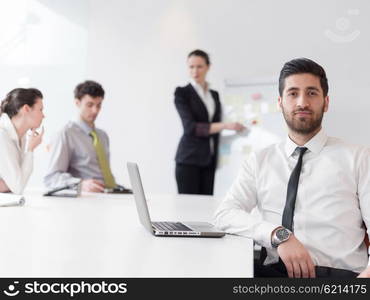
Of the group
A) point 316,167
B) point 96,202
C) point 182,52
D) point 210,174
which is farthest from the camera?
point 182,52

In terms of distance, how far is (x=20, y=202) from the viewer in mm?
2305

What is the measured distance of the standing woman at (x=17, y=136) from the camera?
268cm

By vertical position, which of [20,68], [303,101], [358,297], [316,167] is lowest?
[358,297]

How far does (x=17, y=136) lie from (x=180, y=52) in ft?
9.34

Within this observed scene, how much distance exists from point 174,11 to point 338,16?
1633mm

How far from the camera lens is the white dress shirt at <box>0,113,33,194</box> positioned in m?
2.67

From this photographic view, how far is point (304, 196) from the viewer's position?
172 centimetres

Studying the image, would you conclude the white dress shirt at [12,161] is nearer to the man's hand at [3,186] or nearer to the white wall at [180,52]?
the man's hand at [3,186]

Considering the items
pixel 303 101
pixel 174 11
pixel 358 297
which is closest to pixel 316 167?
pixel 303 101

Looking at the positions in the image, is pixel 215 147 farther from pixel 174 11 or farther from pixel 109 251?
pixel 109 251

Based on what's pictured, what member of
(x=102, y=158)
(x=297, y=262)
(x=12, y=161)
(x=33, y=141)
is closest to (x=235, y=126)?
(x=102, y=158)

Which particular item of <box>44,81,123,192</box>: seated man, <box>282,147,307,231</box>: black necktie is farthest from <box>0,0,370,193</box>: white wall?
<box>282,147,307,231</box>: black necktie

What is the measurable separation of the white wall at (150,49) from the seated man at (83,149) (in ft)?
6.03

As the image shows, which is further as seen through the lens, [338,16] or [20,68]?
[20,68]
